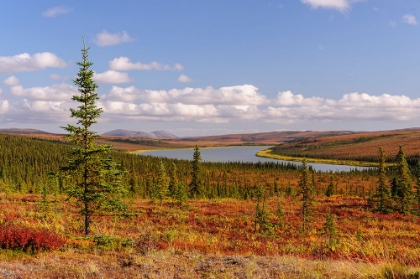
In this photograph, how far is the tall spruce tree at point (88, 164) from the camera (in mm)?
16000

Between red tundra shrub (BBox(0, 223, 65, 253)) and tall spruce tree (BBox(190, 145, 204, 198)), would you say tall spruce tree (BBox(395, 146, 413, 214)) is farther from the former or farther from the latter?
red tundra shrub (BBox(0, 223, 65, 253))

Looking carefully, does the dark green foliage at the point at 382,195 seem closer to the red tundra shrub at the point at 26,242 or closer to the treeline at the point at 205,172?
the red tundra shrub at the point at 26,242

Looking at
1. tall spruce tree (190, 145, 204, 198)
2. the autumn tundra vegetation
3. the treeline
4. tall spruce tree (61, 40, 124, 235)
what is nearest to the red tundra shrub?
the autumn tundra vegetation

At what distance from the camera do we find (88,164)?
1625 centimetres

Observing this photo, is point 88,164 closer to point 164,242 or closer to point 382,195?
point 164,242

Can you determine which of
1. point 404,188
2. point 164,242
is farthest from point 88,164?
point 404,188

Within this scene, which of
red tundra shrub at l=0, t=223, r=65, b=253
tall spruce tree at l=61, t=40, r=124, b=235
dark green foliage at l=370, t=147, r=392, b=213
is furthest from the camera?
dark green foliage at l=370, t=147, r=392, b=213

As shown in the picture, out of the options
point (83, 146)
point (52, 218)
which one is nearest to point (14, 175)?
point (52, 218)

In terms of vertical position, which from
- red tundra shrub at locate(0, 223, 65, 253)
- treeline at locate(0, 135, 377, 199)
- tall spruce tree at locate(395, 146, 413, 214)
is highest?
red tundra shrub at locate(0, 223, 65, 253)

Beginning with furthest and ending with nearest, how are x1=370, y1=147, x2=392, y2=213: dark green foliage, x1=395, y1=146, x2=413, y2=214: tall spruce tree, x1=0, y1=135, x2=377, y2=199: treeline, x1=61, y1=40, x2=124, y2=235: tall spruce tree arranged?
x1=0, y1=135, x2=377, y2=199: treeline
x1=370, y1=147, x2=392, y2=213: dark green foliage
x1=395, y1=146, x2=413, y2=214: tall spruce tree
x1=61, y1=40, x2=124, y2=235: tall spruce tree

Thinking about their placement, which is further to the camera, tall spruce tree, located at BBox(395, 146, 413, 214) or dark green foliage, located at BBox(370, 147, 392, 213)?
dark green foliage, located at BBox(370, 147, 392, 213)

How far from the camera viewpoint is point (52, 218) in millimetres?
23859

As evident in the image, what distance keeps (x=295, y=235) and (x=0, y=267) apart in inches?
915

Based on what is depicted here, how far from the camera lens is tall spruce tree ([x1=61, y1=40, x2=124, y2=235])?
1600 cm
